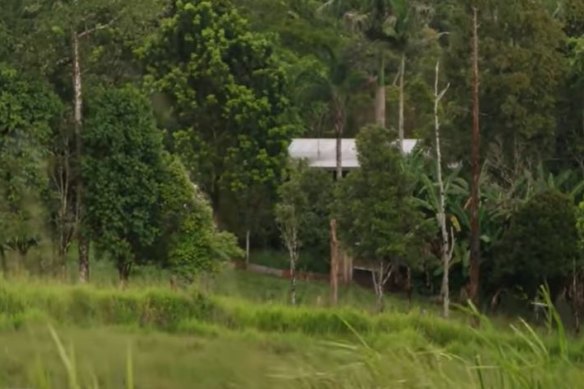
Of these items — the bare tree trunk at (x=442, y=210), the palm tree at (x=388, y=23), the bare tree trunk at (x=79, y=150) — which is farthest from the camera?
the palm tree at (x=388, y=23)

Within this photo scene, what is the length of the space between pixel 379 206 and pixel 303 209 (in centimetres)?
286

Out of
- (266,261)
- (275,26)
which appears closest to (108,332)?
(266,261)

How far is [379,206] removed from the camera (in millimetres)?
20281

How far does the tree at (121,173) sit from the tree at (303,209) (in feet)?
11.4

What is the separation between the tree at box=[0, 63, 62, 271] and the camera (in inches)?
693

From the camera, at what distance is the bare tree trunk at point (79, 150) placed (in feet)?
58.3

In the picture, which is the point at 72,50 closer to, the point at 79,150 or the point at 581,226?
the point at 79,150

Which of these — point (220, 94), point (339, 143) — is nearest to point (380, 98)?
point (339, 143)

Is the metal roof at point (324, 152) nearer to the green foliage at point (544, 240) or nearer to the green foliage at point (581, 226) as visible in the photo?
the green foliage at point (544, 240)

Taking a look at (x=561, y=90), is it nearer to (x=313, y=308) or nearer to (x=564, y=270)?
(x=564, y=270)

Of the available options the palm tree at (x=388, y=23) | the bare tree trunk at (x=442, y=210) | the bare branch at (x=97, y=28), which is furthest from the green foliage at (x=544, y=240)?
the bare branch at (x=97, y=28)

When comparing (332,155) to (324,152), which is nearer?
(332,155)

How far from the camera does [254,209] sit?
25.0 meters

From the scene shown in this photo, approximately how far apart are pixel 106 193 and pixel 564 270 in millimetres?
8367
